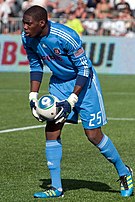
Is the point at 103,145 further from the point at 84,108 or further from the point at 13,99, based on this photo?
the point at 13,99

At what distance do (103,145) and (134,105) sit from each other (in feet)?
31.4

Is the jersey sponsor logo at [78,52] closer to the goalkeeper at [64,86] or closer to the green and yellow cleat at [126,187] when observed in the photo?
the goalkeeper at [64,86]

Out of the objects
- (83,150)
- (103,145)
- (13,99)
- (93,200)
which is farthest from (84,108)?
(13,99)

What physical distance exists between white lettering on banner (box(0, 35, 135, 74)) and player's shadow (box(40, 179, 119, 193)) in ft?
59.4

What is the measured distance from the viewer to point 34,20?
7719 mm

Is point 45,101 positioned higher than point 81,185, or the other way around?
point 45,101

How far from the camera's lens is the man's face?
7.73m

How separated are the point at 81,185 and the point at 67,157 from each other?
205 cm

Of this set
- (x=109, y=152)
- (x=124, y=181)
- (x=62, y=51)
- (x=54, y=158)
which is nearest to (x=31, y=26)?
(x=62, y=51)

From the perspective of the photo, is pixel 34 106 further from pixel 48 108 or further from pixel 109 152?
pixel 109 152

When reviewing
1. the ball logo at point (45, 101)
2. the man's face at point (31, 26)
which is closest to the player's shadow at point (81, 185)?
the ball logo at point (45, 101)

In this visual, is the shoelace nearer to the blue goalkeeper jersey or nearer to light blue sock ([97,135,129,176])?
light blue sock ([97,135,129,176])

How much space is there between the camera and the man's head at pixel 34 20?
7.73m

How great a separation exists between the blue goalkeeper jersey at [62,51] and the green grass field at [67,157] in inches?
51.1
